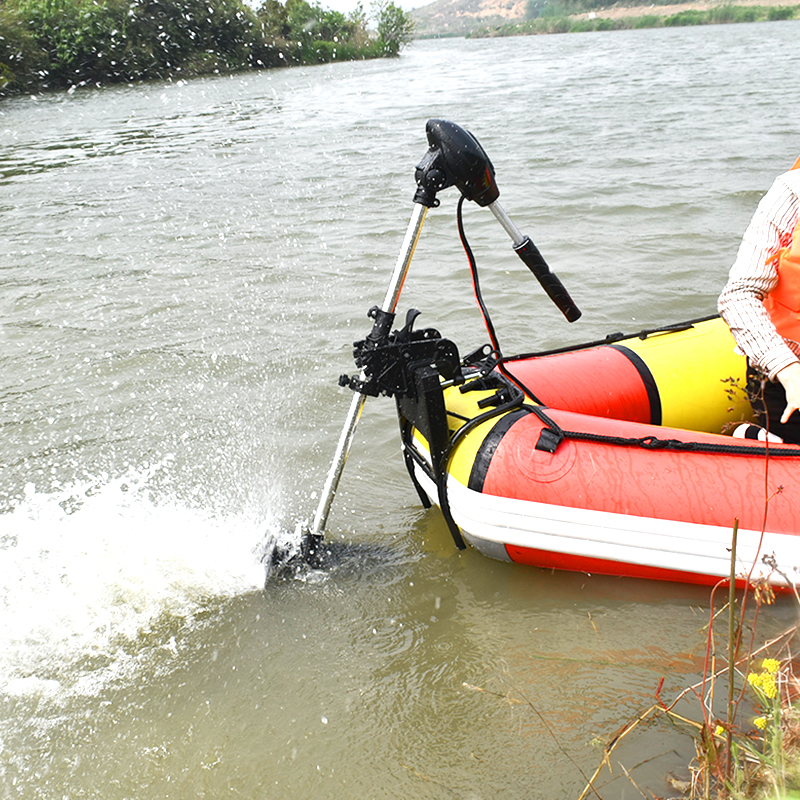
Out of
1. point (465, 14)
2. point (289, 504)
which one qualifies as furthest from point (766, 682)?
point (465, 14)

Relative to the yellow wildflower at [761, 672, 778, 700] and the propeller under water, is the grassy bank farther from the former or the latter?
the yellow wildflower at [761, 672, 778, 700]

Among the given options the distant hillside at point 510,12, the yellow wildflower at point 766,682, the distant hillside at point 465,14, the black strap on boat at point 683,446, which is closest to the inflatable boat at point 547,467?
the black strap on boat at point 683,446

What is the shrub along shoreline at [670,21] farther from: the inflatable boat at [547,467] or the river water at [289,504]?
the inflatable boat at [547,467]

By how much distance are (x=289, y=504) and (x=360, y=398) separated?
1000 mm

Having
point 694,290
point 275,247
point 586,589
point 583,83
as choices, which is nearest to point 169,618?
point 586,589

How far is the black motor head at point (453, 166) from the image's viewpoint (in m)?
2.47

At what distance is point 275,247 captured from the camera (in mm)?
7180

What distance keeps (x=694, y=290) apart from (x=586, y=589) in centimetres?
355

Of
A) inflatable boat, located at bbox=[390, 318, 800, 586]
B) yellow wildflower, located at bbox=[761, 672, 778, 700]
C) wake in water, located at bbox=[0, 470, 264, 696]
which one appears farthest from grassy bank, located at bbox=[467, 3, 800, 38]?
yellow wildflower, located at bbox=[761, 672, 778, 700]

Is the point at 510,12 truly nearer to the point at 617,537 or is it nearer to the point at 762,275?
the point at 762,275

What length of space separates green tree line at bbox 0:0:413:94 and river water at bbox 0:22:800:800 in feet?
65.8

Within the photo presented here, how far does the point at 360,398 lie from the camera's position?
2.74m

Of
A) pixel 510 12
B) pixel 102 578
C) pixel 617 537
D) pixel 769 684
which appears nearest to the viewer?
pixel 769 684

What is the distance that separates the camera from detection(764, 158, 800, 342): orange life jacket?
2.42m
